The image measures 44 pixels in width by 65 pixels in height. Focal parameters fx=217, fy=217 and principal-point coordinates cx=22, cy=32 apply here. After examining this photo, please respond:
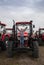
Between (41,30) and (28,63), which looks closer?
(28,63)

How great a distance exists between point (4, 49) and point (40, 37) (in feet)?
24.3

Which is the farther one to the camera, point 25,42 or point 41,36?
point 41,36

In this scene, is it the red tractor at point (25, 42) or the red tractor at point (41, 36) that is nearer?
the red tractor at point (25, 42)

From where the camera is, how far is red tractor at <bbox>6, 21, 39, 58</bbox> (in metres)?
13.8

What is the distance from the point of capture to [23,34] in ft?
48.5

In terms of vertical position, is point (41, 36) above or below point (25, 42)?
above

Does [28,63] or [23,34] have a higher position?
[23,34]

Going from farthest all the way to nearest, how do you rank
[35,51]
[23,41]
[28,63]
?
[23,41]
[35,51]
[28,63]

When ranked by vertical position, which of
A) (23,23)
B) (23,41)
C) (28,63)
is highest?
(23,23)

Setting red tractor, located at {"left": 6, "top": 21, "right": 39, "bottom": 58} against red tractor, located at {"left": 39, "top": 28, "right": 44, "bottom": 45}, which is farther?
red tractor, located at {"left": 39, "top": 28, "right": 44, "bottom": 45}

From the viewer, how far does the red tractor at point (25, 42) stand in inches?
543

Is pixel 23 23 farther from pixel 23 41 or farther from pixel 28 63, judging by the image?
pixel 28 63

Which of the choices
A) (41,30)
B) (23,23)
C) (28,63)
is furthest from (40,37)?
(28,63)

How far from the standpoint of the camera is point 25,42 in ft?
48.4
